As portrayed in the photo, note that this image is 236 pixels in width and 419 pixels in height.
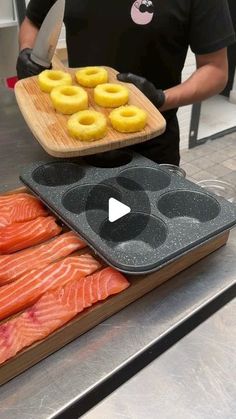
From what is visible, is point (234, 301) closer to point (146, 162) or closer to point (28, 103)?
point (146, 162)

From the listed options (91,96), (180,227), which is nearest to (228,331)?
(180,227)

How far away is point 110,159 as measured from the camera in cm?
107

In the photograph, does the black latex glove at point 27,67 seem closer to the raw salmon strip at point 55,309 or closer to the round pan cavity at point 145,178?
the round pan cavity at point 145,178

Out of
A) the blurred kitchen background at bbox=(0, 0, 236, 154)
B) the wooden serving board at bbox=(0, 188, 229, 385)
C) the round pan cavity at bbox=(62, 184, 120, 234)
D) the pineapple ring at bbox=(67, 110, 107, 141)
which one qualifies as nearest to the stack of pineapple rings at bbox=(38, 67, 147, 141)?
the pineapple ring at bbox=(67, 110, 107, 141)

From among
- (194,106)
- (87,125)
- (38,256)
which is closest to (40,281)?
(38,256)

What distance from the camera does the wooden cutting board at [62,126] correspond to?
932 millimetres

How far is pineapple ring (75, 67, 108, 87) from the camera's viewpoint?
113cm

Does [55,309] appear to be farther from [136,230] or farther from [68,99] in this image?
[68,99]

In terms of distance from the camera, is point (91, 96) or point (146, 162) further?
point (91, 96)

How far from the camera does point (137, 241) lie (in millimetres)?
812

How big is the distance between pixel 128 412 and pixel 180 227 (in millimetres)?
335

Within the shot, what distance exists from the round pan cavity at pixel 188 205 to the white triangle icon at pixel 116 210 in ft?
0.25

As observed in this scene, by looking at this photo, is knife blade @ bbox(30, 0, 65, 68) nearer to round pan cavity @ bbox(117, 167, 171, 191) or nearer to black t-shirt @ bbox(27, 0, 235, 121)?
black t-shirt @ bbox(27, 0, 235, 121)
